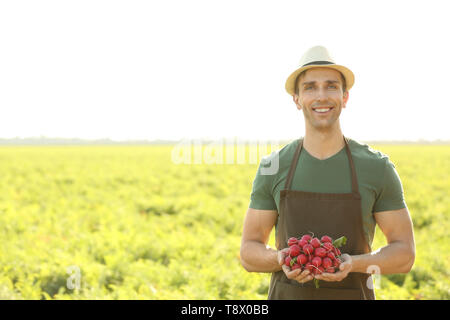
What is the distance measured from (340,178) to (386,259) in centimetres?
40

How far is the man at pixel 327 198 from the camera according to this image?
1.94 m

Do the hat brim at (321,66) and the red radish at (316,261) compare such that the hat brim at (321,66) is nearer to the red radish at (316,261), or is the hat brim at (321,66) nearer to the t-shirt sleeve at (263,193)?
the t-shirt sleeve at (263,193)

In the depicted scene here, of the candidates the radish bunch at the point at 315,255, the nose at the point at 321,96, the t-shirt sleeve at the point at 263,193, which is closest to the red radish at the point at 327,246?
the radish bunch at the point at 315,255

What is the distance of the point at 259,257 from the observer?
79.7 inches

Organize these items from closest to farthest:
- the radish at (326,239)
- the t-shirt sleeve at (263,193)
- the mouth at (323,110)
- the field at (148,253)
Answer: the radish at (326,239) → the mouth at (323,110) → the t-shirt sleeve at (263,193) → the field at (148,253)

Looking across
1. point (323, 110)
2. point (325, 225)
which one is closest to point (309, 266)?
point (325, 225)

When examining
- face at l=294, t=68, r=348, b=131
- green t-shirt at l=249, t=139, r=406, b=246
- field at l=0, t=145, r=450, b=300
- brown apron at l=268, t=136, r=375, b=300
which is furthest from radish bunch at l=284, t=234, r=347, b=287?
field at l=0, t=145, r=450, b=300

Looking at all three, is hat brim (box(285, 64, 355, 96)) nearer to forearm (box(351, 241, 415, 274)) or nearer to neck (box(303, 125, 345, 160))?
neck (box(303, 125, 345, 160))

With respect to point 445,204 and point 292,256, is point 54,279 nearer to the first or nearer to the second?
point 292,256

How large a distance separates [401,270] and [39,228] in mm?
8595

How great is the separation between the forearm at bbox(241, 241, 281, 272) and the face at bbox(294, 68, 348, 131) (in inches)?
23.9

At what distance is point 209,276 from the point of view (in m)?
6.14
